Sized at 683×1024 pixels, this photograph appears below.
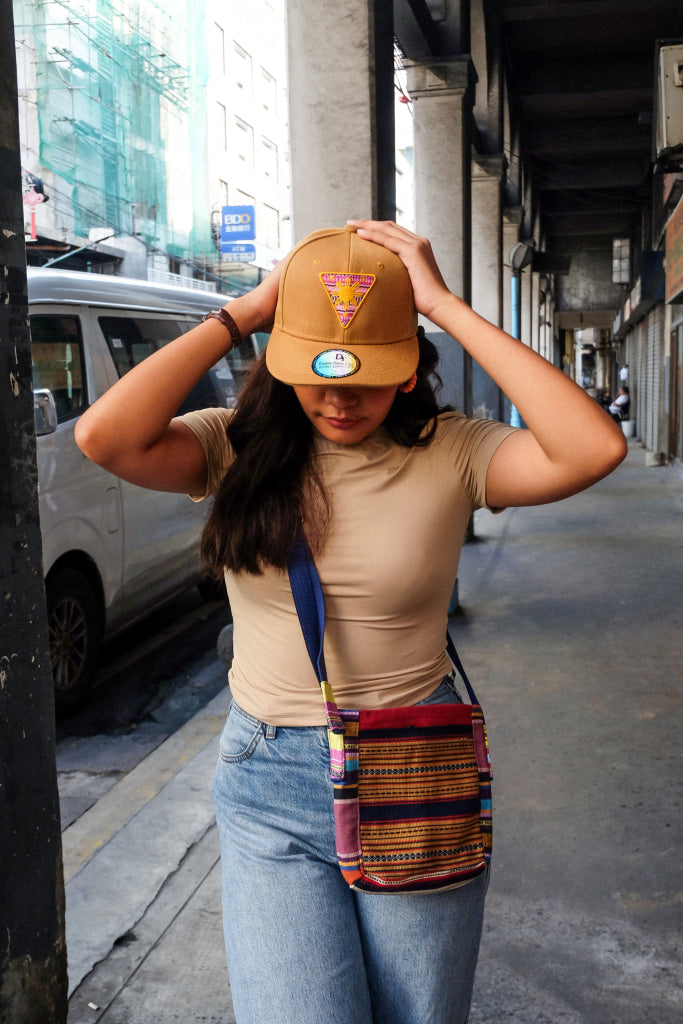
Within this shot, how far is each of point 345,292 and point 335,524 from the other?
0.39 metres

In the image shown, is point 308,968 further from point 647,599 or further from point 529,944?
point 647,599

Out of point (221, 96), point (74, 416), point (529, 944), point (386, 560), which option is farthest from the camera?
point (221, 96)

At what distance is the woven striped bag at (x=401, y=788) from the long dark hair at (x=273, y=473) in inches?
2.2

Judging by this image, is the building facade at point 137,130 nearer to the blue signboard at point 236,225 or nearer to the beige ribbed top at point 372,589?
the blue signboard at point 236,225

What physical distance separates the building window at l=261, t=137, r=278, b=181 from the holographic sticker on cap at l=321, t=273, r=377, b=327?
44963 millimetres

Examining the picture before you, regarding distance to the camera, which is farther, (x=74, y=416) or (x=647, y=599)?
(x=647, y=599)

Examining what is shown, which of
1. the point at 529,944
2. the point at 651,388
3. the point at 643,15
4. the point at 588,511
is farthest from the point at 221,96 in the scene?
the point at 529,944

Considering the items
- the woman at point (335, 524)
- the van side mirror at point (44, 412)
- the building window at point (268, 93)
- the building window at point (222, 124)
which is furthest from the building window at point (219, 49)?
the woman at point (335, 524)

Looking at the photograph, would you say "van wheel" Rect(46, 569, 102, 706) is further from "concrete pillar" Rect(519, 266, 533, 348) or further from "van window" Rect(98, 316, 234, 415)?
"concrete pillar" Rect(519, 266, 533, 348)

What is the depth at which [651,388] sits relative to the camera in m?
22.0

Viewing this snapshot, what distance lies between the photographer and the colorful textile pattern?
1556 mm

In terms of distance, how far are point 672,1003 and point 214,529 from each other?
204 centimetres

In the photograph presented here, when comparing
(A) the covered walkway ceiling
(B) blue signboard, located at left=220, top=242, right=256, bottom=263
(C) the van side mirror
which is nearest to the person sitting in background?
(A) the covered walkway ceiling

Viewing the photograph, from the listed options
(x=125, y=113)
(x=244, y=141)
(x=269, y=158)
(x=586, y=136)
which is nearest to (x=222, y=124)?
(x=244, y=141)
